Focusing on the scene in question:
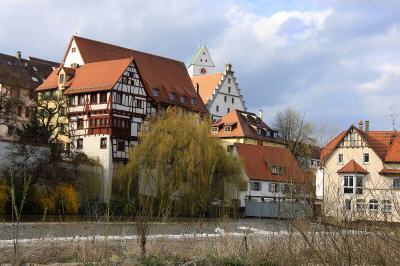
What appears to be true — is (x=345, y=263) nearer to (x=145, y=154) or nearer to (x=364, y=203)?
(x=364, y=203)

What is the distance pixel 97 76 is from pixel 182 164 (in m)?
17.1

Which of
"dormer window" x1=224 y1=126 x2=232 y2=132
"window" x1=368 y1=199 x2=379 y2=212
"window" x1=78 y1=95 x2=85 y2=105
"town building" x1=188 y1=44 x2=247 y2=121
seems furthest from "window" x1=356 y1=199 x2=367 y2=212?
"town building" x1=188 y1=44 x2=247 y2=121

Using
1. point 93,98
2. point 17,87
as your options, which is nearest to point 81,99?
point 93,98

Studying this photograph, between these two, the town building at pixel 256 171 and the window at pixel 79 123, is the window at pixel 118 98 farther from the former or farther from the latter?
the town building at pixel 256 171

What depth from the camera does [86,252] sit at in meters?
10.9

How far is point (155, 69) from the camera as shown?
73938mm

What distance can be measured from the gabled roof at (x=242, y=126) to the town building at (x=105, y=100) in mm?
9550

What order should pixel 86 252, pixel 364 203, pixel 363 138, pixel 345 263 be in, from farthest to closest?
pixel 363 138 < pixel 86 252 < pixel 364 203 < pixel 345 263

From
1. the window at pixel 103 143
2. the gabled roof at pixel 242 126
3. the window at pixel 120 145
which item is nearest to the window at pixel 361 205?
the window at pixel 103 143

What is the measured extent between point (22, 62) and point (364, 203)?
71.8m

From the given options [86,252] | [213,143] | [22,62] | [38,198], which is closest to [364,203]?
[86,252]

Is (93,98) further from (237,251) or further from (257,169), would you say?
(237,251)

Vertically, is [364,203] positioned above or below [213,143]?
below

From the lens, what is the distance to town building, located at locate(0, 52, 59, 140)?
4941cm
